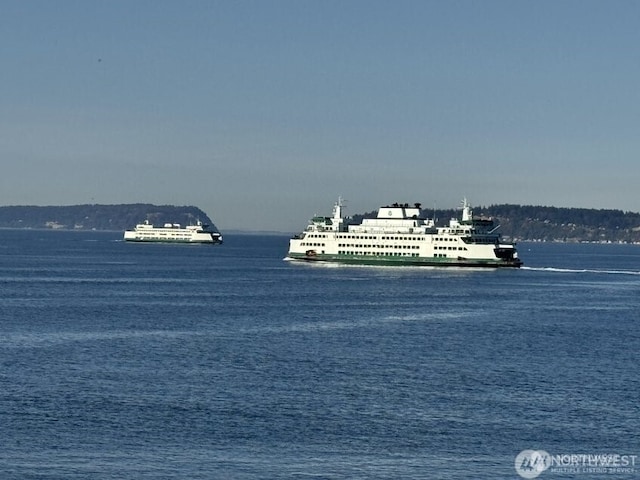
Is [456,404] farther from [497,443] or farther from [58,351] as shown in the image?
[58,351]

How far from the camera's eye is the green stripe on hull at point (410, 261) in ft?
504

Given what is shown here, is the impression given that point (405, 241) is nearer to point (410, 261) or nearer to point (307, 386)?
point (410, 261)

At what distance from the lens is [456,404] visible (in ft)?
157

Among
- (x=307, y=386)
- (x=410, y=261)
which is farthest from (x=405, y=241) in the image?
(x=307, y=386)

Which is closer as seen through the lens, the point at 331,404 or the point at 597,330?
the point at 331,404

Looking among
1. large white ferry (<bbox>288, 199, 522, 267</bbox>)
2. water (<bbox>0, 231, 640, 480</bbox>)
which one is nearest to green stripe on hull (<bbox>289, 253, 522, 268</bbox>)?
large white ferry (<bbox>288, 199, 522, 267</bbox>)

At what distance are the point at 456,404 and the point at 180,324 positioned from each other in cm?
3438

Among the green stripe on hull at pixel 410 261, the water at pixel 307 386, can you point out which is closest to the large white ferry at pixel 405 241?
the green stripe on hull at pixel 410 261

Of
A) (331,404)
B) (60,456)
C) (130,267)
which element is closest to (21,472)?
(60,456)

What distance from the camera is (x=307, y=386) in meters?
51.8

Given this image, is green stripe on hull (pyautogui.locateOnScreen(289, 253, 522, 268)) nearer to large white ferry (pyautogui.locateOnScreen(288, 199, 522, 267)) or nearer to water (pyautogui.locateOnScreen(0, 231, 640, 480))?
large white ferry (pyautogui.locateOnScreen(288, 199, 522, 267))

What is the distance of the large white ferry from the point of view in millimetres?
153500

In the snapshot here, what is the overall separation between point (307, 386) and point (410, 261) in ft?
352

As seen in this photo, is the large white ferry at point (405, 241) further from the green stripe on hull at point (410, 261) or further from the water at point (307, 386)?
the water at point (307, 386)
